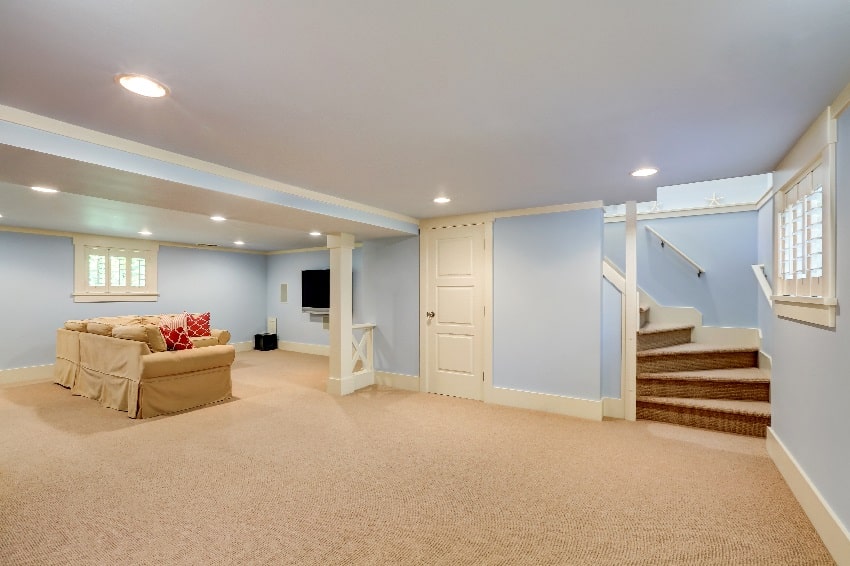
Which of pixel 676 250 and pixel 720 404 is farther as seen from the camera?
pixel 676 250

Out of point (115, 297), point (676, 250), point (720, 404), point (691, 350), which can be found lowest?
point (720, 404)

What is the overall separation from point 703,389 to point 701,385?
0.14 feet

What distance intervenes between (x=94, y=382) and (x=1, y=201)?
216cm

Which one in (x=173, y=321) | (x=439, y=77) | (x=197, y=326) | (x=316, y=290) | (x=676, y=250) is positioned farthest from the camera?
(x=316, y=290)

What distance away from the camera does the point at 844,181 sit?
1931mm

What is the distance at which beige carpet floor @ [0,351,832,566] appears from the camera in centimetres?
206

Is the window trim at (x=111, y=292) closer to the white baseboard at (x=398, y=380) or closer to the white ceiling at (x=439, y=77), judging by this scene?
the white baseboard at (x=398, y=380)

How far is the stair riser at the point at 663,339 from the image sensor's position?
4.68m

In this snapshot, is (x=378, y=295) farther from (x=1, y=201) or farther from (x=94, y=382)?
(x=1, y=201)

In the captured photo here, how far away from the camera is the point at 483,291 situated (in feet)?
15.9

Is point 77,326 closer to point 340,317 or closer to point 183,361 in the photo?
point 183,361

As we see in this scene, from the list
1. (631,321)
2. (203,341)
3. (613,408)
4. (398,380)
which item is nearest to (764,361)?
(631,321)

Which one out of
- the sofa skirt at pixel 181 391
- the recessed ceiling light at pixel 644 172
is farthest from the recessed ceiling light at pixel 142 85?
the sofa skirt at pixel 181 391

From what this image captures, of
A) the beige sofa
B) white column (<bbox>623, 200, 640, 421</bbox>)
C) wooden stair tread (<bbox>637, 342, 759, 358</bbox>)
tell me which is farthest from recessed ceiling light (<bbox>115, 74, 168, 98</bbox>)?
wooden stair tread (<bbox>637, 342, 759, 358</bbox>)
